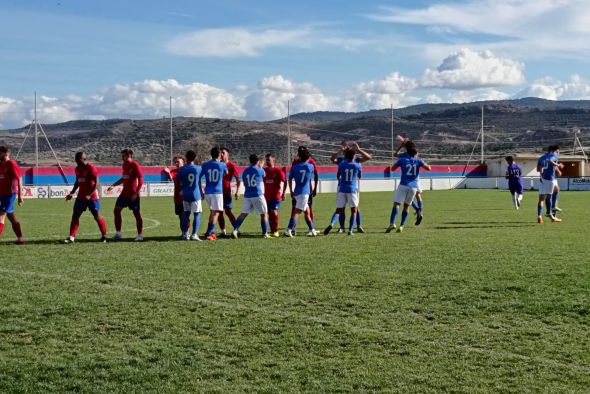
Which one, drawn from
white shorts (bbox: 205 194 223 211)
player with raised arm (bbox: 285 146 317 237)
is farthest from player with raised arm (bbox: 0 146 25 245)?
player with raised arm (bbox: 285 146 317 237)

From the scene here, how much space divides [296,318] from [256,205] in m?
8.28

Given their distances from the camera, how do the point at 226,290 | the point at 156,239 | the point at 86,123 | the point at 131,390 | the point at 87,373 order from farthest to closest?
the point at 86,123 < the point at 156,239 < the point at 226,290 < the point at 87,373 < the point at 131,390

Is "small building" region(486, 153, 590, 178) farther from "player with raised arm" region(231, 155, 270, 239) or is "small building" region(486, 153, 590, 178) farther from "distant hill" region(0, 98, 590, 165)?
"player with raised arm" region(231, 155, 270, 239)

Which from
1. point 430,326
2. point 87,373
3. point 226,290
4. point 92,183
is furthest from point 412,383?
point 92,183

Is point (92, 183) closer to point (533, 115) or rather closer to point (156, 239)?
point (156, 239)

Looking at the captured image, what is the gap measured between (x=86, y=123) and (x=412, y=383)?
412 ft

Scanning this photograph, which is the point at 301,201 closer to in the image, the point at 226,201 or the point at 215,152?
the point at 226,201

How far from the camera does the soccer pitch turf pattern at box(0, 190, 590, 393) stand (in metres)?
5.90

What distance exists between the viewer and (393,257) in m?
12.5

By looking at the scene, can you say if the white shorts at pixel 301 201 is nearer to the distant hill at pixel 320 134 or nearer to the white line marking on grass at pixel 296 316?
the white line marking on grass at pixel 296 316

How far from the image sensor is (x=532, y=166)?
69125mm

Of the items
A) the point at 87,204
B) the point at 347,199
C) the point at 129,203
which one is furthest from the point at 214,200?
the point at 347,199

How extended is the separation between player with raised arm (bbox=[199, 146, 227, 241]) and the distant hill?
53.4 metres

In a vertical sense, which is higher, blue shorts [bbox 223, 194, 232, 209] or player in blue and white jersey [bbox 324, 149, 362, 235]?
player in blue and white jersey [bbox 324, 149, 362, 235]
